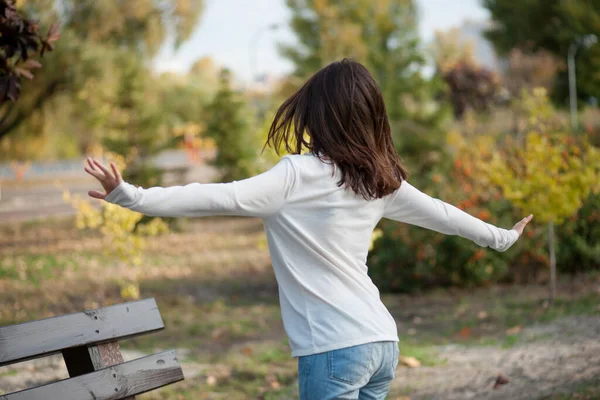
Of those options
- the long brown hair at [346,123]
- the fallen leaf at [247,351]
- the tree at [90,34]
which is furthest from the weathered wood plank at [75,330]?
the tree at [90,34]

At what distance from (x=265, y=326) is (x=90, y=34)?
13596mm

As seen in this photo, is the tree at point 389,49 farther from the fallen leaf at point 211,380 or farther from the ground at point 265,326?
the fallen leaf at point 211,380

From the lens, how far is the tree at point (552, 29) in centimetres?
2418

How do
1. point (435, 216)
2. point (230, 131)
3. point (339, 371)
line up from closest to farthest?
point (339, 371), point (435, 216), point (230, 131)

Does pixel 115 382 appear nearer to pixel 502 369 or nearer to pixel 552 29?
pixel 502 369

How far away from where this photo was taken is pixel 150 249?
528 inches

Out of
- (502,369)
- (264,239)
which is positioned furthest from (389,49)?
(502,369)

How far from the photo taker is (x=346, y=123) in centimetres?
225

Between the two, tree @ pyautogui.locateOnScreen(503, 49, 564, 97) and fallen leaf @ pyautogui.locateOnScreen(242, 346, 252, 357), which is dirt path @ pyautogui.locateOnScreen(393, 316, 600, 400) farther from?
tree @ pyautogui.locateOnScreen(503, 49, 564, 97)

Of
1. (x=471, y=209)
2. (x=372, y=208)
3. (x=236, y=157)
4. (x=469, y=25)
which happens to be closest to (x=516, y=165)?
(x=471, y=209)

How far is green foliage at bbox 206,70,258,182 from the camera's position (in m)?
17.4

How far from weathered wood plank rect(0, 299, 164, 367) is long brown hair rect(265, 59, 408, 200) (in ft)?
3.07

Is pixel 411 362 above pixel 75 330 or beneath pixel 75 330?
beneath

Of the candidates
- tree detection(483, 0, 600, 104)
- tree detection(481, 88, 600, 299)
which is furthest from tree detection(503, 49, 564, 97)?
tree detection(481, 88, 600, 299)
